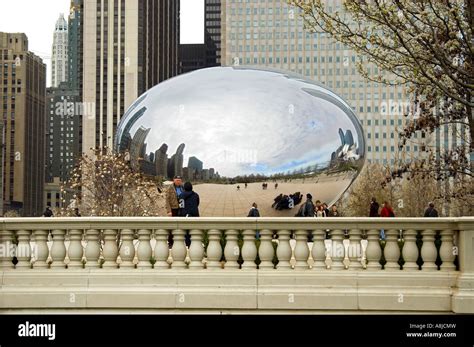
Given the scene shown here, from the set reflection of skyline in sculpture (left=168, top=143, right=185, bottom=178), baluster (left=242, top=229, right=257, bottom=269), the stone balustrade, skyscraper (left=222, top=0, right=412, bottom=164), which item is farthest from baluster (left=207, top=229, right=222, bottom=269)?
skyscraper (left=222, top=0, right=412, bottom=164)

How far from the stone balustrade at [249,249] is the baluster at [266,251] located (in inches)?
0.5

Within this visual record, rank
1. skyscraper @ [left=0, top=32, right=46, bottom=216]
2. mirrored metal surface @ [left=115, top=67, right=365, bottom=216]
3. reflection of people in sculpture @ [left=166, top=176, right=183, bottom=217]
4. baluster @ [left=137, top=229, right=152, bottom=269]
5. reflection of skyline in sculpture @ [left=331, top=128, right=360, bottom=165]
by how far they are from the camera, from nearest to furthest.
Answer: baluster @ [left=137, top=229, right=152, bottom=269] → reflection of people in sculpture @ [left=166, top=176, right=183, bottom=217] → mirrored metal surface @ [left=115, top=67, right=365, bottom=216] → reflection of skyline in sculpture @ [left=331, top=128, right=360, bottom=165] → skyscraper @ [left=0, top=32, right=46, bottom=216]

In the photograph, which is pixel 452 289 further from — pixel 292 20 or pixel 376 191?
pixel 292 20

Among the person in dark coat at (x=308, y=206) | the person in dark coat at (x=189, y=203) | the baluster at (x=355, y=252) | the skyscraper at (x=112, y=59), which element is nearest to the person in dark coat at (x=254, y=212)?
the person in dark coat at (x=308, y=206)

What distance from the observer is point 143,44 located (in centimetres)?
14325

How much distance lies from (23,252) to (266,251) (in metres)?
3.27

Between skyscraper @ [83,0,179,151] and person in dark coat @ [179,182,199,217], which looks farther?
skyscraper @ [83,0,179,151]

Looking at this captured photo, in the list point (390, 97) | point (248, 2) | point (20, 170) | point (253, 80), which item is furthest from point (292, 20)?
point (253, 80)

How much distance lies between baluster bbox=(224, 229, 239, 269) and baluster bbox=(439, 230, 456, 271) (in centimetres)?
272

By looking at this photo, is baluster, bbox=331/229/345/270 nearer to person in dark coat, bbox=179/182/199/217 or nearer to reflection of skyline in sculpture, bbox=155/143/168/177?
person in dark coat, bbox=179/182/199/217

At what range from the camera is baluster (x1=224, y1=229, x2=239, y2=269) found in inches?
429

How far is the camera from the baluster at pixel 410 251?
10.9 m

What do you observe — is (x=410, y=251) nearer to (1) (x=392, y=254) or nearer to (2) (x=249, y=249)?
(1) (x=392, y=254)
